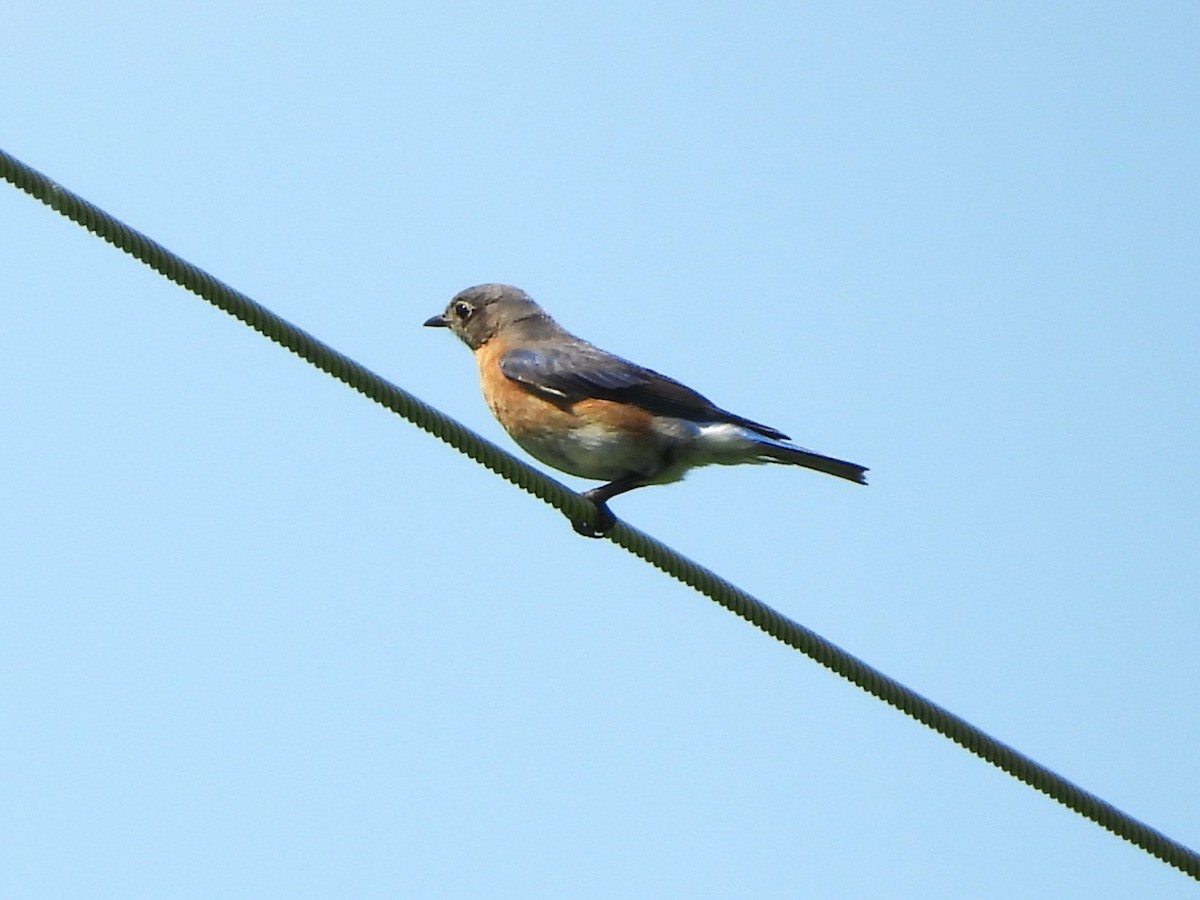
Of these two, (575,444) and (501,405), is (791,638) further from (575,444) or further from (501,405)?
(501,405)

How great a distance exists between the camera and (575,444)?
10859 mm

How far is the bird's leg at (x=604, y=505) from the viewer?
9.01 m

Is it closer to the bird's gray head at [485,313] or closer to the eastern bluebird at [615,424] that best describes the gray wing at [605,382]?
the eastern bluebird at [615,424]

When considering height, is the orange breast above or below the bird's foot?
above

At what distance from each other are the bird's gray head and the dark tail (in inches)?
112

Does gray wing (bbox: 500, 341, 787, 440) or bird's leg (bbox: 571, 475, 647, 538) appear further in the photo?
gray wing (bbox: 500, 341, 787, 440)

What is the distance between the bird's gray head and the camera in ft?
42.3

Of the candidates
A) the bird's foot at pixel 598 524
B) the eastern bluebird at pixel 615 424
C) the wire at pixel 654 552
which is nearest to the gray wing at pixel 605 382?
the eastern bluebird at pixel 615 424

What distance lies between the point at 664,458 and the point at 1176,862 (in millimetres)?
3788

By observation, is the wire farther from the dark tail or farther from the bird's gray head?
the bird's gray head

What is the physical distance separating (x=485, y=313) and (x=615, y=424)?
2.57 m

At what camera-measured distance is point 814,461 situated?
10.0 m

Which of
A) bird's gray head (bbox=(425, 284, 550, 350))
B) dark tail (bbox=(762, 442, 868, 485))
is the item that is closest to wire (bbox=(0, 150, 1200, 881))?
dark tail (bbox=(762, 442, 868, 485))

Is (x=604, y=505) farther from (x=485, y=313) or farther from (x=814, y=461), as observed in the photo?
(x=485, y=313)
